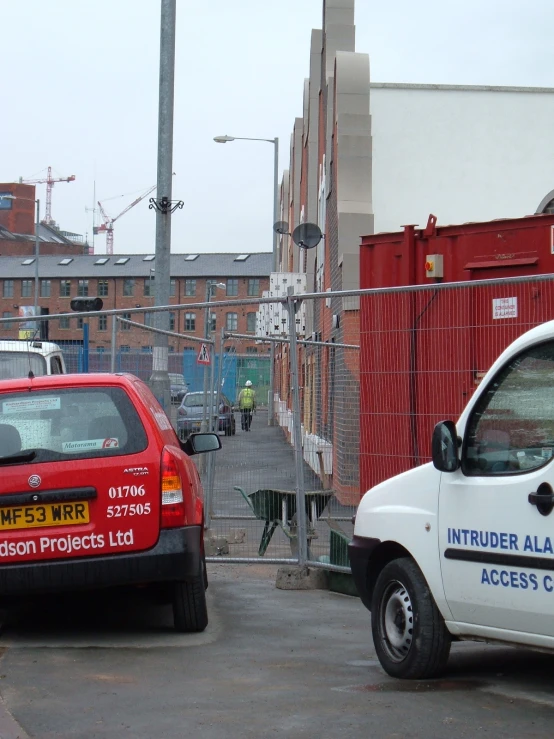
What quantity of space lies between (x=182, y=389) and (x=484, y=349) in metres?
4.66

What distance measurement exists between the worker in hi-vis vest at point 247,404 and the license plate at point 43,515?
364 centimetres

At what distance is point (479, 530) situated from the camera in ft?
18.2

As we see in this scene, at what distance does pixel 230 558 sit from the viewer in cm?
995

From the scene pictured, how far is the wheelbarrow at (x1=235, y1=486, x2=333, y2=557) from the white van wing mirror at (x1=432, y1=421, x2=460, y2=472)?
11.9 ft

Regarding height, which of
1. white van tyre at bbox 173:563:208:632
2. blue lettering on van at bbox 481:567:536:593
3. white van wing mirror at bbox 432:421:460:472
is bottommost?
white van tyre at bbox 173:563:208:632

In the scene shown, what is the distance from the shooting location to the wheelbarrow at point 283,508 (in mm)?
9430

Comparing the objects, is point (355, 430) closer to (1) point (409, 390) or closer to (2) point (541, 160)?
(1) point (409, 390)

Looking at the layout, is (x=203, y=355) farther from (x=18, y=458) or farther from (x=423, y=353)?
(x=18, y=458)

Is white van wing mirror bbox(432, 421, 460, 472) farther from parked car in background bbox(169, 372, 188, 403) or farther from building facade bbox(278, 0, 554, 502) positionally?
building facade bbox(278, 0, 554, 502)

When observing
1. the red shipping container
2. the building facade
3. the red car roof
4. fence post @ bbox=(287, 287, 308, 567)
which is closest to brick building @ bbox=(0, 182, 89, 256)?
the building facade

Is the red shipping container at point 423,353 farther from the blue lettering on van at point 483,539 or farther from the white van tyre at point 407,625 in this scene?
the blue lettering on van at point 483,539

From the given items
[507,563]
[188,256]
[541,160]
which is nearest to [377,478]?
[507,563]

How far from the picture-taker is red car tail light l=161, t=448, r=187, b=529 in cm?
681

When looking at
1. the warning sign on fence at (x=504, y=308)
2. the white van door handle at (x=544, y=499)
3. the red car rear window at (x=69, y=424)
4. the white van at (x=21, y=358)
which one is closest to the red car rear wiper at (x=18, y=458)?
the red car rear window at (x=69, y=424)
